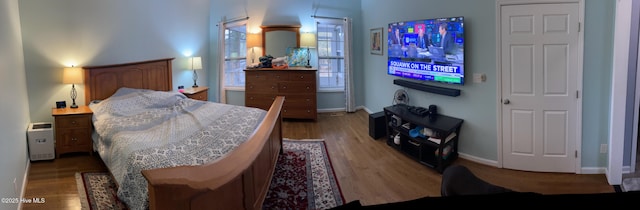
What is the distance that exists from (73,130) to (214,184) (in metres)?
3.39

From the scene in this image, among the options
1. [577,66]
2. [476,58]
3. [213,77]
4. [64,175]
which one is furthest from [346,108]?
[64,175]

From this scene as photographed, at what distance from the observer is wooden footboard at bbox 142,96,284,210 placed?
6.03ft

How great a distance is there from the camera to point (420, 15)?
16.2 feet

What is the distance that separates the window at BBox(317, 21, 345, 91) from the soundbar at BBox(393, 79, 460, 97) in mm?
2250

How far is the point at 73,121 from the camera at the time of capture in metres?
4.39

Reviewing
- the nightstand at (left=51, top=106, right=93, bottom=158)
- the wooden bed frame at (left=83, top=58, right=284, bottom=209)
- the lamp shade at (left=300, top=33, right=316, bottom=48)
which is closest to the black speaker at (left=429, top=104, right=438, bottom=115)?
the wooden bed frame at (left=83, top=58, right=284, bottom=209)

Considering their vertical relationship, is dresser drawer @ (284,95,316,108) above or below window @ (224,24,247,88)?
below

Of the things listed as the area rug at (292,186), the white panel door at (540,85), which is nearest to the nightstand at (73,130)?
the area rug at (292,186)

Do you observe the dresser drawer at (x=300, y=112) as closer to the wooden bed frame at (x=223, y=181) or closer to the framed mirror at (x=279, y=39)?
the framed mirror at (x=279, y=39)

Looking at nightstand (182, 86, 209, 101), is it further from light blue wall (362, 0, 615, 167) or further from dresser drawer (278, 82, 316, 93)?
light blue wall (362, 0, 615, 167)

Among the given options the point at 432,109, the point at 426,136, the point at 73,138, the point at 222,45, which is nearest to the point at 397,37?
the point at 432,109

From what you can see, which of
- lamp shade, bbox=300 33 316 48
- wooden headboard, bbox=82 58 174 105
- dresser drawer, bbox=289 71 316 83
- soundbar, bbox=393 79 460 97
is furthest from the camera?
lamp shade, bbox=300 33 316 48

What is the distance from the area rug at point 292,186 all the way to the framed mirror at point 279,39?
3.11 metres

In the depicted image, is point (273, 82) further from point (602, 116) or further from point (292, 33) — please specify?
point (602, 116)
